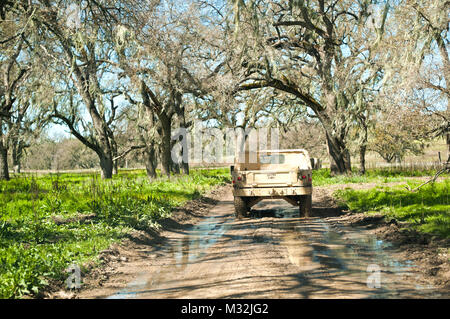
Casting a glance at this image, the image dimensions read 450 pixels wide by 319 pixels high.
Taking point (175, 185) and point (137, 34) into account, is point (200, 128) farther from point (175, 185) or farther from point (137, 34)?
point (137, 34)

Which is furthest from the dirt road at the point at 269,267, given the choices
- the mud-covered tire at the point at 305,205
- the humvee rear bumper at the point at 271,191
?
the humvee rear bumper at the point at 271,191

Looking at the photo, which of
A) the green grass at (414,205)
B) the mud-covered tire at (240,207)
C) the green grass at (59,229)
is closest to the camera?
the green grass at (59,229)

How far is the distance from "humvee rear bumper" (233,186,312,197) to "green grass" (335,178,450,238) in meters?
1.93

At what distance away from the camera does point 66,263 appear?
709 cm

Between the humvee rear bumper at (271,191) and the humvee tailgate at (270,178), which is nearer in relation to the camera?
the humvee rear bumper at (271,191)

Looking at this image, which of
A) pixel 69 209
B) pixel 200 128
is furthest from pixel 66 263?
pixel 200 128

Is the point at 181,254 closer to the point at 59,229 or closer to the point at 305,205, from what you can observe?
the point at 59,229

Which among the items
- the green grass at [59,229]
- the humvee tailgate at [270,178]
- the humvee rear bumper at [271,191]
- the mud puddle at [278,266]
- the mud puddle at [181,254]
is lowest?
the mud puddle at [181,254]

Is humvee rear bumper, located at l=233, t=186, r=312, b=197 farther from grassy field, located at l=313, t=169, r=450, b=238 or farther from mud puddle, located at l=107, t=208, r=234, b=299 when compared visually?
grassy field, located at l=313, t=169, r=450, b=238

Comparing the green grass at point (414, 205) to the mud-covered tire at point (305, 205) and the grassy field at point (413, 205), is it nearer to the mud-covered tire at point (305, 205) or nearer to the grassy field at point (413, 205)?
the grassy field at point (413, 205)

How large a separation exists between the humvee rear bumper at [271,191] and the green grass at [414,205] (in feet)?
6.33

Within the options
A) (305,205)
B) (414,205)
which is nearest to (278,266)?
(305,205)

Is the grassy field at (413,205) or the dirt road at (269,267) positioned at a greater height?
the grassy field at (413,205)

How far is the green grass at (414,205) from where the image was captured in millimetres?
9531
